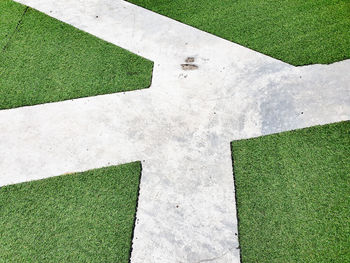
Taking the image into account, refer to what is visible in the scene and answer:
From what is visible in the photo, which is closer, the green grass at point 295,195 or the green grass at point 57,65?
the green grass at point 295,195

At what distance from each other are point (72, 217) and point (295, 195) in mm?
2390

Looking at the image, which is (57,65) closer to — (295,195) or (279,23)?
(279,23)

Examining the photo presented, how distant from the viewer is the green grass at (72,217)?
3785mm

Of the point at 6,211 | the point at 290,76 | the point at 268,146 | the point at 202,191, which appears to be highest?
the point at 290,76

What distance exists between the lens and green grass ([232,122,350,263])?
3.59 meters

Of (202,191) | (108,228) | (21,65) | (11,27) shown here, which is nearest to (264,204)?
(202,191)

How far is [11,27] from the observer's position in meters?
6.00

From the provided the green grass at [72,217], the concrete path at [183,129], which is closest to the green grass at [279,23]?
the concrete path at [183,129]

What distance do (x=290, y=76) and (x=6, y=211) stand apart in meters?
3.82

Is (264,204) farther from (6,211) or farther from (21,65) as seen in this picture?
(21,65)

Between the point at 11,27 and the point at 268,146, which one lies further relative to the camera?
the point at 11,27

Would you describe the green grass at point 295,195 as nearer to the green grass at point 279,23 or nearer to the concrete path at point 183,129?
the concrete path at point 183,129

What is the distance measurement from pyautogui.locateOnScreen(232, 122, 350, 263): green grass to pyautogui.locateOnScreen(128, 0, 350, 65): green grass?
4.26 ft

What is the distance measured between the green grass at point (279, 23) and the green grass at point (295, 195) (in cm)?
130
